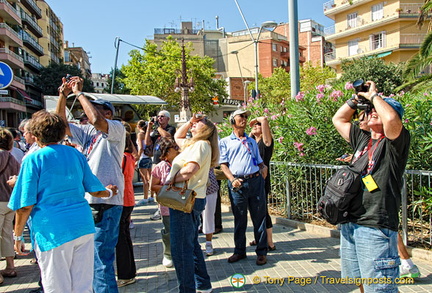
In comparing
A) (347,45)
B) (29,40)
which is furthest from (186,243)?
(29,40)

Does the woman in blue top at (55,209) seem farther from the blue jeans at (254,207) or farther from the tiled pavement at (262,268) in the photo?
the blue jeans at (254,207)

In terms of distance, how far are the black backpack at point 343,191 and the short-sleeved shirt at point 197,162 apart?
3.92 ft

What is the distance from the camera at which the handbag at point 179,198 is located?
329 cm

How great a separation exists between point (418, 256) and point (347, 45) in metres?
42.4

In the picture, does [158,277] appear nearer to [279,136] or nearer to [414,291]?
[414,291]

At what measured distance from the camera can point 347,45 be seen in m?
42.6

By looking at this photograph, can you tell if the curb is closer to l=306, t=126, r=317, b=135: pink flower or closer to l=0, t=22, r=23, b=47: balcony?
l=306, t=126, r=317, b=135: pink flower

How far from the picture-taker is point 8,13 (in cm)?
3831

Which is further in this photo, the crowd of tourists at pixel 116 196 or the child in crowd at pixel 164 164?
the child in crowd at pixel 164 164

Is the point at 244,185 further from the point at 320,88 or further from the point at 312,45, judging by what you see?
the point at 312,45

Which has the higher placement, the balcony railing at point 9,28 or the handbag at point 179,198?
the balcony railing at point 9,28

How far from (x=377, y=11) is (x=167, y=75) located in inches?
933

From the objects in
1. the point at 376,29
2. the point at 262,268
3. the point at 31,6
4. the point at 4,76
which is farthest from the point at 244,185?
the point at 31,6

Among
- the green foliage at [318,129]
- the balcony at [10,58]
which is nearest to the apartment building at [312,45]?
the balcony at [10,58]
